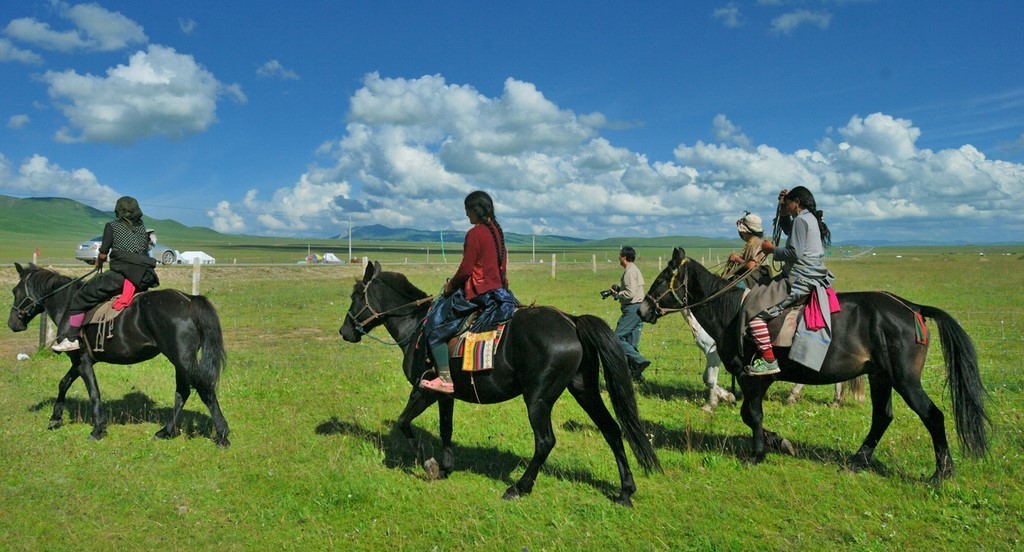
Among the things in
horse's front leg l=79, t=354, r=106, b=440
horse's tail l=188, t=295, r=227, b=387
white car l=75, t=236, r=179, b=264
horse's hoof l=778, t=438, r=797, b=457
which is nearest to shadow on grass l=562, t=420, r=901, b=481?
horse's hoof l=778, t=438, r=797, b=457

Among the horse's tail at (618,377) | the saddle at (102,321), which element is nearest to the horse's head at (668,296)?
the horse's tail at (618,377)

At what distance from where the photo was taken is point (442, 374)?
6.92 metres

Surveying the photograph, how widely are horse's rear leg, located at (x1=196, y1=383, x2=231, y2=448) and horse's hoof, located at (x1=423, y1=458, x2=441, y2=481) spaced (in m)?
2.91

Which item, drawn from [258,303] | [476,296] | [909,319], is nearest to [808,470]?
[909,319]

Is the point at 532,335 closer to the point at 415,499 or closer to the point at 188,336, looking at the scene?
the point at 415,499

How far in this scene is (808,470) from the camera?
23.4 feet

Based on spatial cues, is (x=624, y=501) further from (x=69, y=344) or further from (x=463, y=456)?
(x=69, y=344)

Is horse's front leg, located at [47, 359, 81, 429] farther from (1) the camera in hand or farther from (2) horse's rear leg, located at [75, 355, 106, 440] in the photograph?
(1) the camera in hand

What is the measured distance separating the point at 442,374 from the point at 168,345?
162 inches

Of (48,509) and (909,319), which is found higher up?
(909,319)

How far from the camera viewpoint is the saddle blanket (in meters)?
6.62

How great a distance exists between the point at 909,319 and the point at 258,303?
24.8m

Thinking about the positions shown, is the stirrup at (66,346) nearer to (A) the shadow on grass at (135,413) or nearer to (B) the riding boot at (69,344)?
(B) the riding boot at (69,344)

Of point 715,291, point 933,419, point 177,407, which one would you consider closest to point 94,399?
point 177,407
